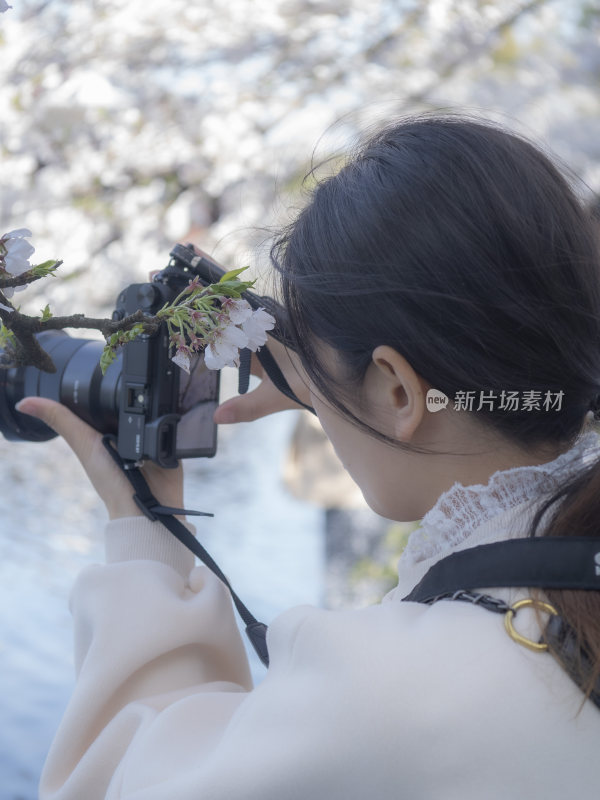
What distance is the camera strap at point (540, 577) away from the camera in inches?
18.9

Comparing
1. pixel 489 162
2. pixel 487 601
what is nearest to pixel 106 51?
pixel 489 162

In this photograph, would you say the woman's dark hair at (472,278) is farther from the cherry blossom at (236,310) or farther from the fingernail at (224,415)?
the fingernail at (224,415)

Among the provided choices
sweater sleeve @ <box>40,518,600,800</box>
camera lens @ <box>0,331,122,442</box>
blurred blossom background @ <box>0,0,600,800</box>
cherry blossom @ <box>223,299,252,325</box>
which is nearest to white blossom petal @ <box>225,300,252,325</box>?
cherry blossom @ <box>223,299,252,325</box>

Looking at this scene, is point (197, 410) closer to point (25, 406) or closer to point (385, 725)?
point (25, 406)

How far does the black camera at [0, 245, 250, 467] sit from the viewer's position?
79 cm

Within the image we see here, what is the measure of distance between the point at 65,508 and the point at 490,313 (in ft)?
6.23

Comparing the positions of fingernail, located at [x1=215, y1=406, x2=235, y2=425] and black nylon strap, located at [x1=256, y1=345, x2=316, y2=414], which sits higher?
black nylon strap, located at [x1=256, y1=345, x2=316, y2=414]

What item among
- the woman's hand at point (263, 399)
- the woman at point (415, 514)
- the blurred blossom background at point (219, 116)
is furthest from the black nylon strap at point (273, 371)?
the blurred blossom background at point (219, 116)

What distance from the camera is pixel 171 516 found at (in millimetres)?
813

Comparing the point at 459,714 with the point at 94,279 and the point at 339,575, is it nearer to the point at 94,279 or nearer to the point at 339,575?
the point at 339,575

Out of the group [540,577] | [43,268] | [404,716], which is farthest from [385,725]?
[43,268]

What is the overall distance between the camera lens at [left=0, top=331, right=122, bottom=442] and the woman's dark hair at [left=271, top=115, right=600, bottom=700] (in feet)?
1.02

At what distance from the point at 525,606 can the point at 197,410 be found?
46cm
